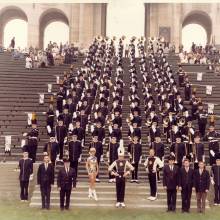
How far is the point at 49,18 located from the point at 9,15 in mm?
3238

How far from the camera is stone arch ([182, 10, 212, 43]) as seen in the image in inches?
1708

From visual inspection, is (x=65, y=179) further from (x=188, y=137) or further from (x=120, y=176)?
(x=188, y=137)

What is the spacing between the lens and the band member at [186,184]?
14438mm

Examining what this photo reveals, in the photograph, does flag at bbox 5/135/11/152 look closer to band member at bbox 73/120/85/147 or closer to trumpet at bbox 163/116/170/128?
band member at bbox 73/120/85/147

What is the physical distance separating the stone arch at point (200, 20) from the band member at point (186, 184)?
30.2 metres

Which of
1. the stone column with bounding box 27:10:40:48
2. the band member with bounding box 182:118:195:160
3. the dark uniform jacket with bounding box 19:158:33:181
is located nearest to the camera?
the dark uniform jacket with bounding box 19:158:33:181

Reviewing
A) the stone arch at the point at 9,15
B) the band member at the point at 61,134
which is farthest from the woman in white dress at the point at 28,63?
the stone arch at the point at 9,15

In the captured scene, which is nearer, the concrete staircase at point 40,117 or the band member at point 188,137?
the concrete staircase at point 40,117

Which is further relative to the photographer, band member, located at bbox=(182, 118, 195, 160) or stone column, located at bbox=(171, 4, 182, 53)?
stone column, located at bbox=(171, 4, 182, 53)

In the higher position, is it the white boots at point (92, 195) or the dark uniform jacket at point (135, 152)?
the dark uniform jacket at point (135, 152)

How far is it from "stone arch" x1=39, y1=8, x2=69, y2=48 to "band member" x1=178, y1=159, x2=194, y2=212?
31141 millimetres

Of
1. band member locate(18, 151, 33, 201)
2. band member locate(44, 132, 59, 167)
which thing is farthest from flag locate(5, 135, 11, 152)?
band member locate(18, 151, 33, 201)

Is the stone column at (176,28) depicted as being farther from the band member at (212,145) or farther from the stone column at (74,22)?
the band member at (212,145)

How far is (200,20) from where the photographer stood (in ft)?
148
